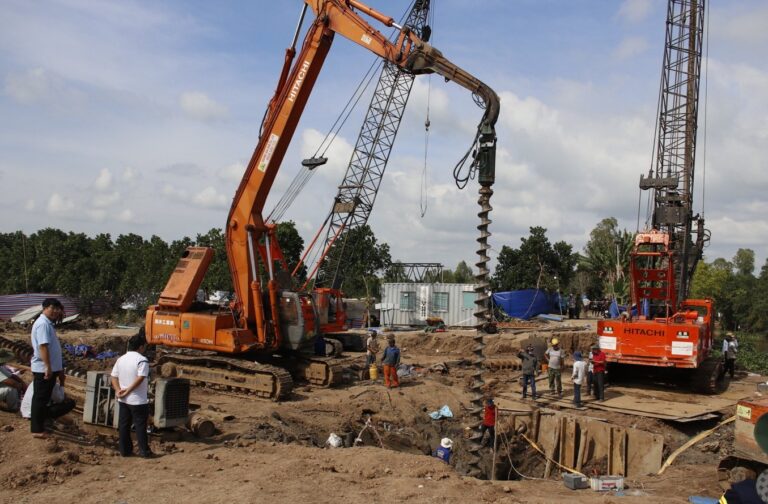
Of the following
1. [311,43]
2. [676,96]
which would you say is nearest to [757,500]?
[311,43]

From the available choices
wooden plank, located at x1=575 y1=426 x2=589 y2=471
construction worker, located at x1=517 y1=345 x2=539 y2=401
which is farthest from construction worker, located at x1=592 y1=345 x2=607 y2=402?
wooden plank, located at x1=575 y1=426 x2=589 y2=471

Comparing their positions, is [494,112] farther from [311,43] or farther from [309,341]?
[309,341]

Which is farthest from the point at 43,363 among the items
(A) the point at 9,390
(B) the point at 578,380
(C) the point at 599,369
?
(C) the point at 599,369

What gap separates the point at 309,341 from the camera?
601 inches

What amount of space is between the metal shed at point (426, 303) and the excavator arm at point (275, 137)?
21.7 meters

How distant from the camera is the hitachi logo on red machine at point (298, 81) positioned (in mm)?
14807

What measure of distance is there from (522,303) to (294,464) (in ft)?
96.5

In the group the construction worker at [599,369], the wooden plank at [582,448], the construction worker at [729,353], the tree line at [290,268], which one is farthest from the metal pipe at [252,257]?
the tree line at [290,268]

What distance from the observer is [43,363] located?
24.3 feet

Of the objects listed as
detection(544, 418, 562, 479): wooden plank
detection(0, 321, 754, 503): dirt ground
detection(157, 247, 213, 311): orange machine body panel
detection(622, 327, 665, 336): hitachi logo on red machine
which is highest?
detection(157, 247, 213, 311): orange machine body panel

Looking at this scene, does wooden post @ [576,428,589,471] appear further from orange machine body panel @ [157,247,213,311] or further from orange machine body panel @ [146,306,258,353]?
orange machine body panel @ [157,247,213,311]

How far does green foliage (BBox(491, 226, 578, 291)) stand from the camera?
161ft

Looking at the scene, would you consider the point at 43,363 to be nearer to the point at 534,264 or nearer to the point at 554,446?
the point at 554,446

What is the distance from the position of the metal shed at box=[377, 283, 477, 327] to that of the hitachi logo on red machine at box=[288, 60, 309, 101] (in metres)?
22.3
